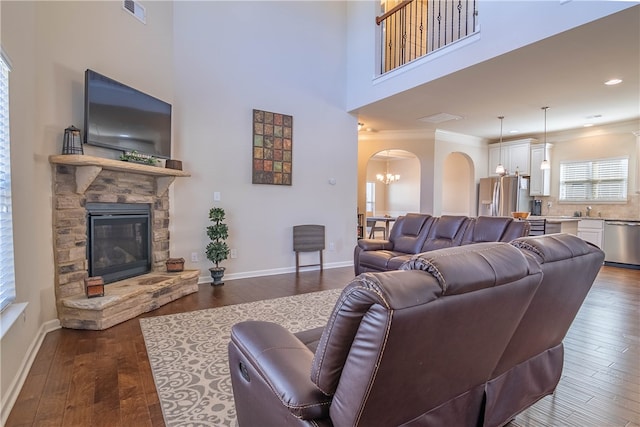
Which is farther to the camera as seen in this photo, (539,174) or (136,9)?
(539,174)

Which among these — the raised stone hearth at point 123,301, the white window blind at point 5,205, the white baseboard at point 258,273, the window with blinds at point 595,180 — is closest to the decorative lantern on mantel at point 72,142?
the white window blind at point 5,205

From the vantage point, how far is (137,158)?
134 inches

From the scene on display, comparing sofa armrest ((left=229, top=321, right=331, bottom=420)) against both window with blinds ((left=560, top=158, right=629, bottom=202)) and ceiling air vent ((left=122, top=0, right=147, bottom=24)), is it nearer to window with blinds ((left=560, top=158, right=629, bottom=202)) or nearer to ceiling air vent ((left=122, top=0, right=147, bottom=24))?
ceiling air vent ((left=122, top=0, right=147, bottom=24))

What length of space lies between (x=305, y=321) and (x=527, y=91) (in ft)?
14.4

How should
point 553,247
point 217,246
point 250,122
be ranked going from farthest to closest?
point 250,122 → point 217,246 → point 553,247

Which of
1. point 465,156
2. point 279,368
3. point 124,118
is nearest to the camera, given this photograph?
point 279,368

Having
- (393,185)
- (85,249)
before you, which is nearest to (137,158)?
(85,249)

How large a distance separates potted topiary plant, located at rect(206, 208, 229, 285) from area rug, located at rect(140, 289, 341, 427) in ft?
3.03

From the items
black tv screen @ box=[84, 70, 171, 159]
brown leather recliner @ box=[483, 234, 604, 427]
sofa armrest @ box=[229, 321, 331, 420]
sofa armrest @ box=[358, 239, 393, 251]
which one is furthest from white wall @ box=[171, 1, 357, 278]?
brown leather recliner @ box=[483, 234, 604, 427]

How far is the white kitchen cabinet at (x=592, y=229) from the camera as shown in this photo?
615cm

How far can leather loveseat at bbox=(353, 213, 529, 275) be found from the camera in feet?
12.1

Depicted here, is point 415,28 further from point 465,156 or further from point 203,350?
point 203,350

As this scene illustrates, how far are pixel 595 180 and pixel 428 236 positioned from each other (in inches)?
186

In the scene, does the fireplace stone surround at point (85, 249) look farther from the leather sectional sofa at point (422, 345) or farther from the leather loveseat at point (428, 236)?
the leather loveseat at point (428, 236)
